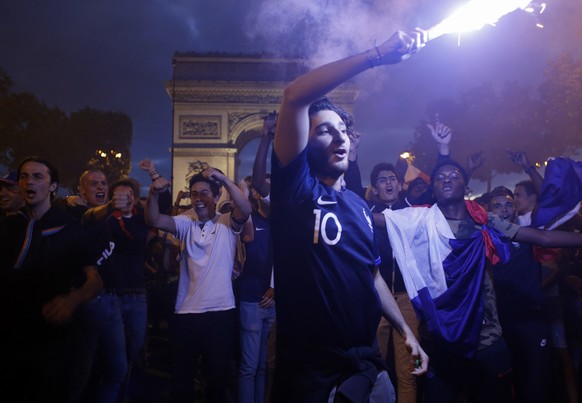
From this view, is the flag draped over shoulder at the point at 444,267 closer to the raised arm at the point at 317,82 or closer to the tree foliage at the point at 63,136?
the raised arm at the point at 317,82

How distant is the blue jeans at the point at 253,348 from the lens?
191 inches

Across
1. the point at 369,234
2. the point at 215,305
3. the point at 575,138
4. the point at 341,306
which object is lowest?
the point at 215,305

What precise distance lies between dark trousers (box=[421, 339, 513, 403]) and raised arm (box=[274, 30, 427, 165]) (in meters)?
2.56

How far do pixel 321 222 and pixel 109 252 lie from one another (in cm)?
341

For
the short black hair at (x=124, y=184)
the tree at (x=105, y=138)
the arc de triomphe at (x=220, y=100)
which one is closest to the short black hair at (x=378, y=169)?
the short black hair at (x=124, y=184)

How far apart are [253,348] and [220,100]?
26.8 meters

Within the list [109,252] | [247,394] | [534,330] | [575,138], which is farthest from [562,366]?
[575,138]

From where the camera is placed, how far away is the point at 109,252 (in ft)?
16.1

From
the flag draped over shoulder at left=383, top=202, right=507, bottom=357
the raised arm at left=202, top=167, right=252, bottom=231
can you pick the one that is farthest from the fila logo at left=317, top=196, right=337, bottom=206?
the raised arm at left=202, top=167, right=252, bottom=231

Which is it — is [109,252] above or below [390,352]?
above

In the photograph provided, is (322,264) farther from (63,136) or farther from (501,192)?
(63,136)

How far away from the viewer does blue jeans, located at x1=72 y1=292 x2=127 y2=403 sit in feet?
14.5

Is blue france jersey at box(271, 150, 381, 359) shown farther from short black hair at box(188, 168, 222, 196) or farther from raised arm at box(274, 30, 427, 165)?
short black hair at box(188, 168, 222, 196)

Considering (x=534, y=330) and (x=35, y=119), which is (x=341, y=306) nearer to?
(x=534, y=330)
